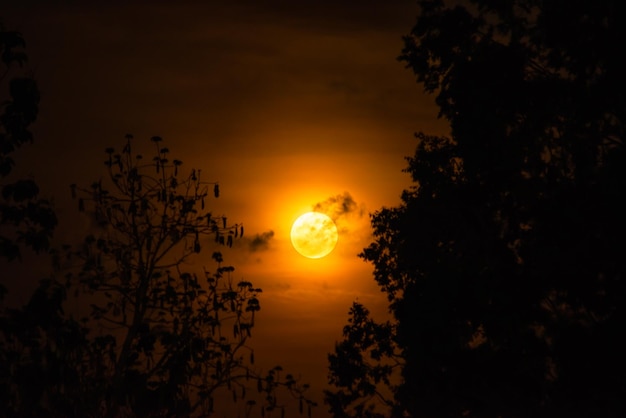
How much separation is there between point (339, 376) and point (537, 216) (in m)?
12.7

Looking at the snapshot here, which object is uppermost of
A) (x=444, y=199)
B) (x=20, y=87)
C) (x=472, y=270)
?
(x=444, y=199)

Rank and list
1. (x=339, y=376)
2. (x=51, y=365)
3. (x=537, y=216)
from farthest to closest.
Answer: (x=339, y=376)
(x=537, y=216)
(x=51, y=365)

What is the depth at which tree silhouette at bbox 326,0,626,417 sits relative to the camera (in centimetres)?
2392

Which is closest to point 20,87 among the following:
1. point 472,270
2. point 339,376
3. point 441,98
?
point 441,98

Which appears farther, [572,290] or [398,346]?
[398,346]

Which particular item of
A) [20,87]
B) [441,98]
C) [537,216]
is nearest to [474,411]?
[537,216]

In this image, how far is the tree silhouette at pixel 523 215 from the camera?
2392cm

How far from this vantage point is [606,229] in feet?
78.2

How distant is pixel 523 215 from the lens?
26.2m

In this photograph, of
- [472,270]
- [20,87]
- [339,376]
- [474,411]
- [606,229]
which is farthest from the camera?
[339,376]

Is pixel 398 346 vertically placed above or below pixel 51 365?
above

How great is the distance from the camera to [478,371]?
29375 mm

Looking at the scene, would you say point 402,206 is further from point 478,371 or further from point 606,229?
point 606,229

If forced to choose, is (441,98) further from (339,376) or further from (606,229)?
(339,376)
